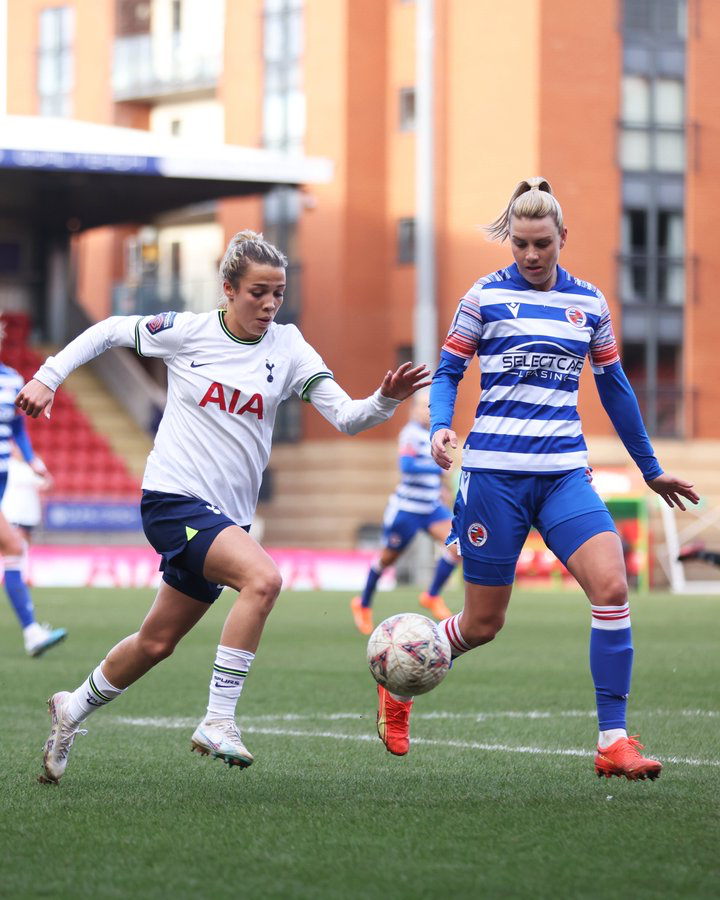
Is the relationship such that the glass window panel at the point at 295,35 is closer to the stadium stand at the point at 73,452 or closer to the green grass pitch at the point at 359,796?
the stadium stand at the point at 73,452

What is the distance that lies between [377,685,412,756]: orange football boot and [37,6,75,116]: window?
39.0 m

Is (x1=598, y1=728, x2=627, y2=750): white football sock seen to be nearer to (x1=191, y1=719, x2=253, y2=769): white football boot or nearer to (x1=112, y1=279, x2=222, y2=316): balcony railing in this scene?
(x1=191, y1=719, x2=253, y2=769): white football boot


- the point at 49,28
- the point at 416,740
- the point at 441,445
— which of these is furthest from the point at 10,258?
the point at 441,445

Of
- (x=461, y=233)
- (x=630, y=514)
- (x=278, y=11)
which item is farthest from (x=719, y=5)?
(x=630, y=514)

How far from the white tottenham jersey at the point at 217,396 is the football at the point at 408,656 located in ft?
2.37

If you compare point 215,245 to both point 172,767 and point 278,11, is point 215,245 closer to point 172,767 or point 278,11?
point 278,11

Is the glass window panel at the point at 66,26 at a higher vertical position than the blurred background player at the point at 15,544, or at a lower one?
higher

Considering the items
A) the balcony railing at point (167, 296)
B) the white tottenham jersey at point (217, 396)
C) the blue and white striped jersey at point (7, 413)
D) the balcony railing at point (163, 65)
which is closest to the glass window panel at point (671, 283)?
the balcony railing at point (167, 296)

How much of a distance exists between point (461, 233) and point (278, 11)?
7.10 m

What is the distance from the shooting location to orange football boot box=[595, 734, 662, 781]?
586cm

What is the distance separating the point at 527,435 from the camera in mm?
6344

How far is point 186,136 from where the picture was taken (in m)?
41.0

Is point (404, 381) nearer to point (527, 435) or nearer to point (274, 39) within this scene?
point (527, 435)

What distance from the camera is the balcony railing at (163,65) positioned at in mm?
40031
